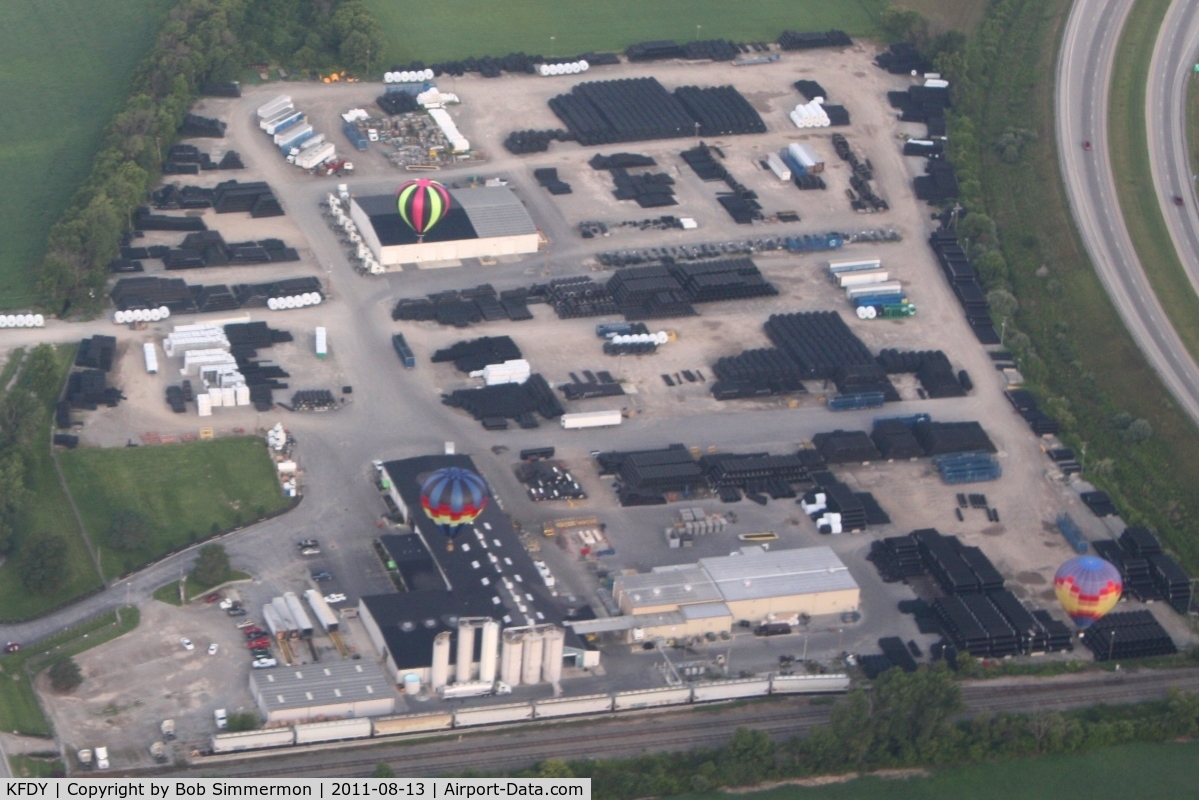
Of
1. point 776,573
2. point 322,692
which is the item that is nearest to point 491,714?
point 322,692

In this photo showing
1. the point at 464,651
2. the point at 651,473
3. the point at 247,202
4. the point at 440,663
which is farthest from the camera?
the point at 247,202

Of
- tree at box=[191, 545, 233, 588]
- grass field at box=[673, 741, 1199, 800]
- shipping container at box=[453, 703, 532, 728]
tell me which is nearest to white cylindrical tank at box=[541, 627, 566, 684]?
shipping container at box=[453, 703, 532, 728]

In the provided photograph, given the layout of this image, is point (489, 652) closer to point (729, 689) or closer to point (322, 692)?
point (322, 692)

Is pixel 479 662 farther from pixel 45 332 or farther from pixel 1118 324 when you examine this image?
pixel 1118 324

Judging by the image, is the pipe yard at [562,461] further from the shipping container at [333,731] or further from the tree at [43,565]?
the tree at [43,565]

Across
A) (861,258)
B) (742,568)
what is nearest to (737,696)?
(742,568)

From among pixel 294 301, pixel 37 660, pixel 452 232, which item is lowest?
pixel 37 660

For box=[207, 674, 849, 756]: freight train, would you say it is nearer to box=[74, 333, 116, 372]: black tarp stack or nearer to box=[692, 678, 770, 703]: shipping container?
box=[692, 678, 770, 703]: shipping container
